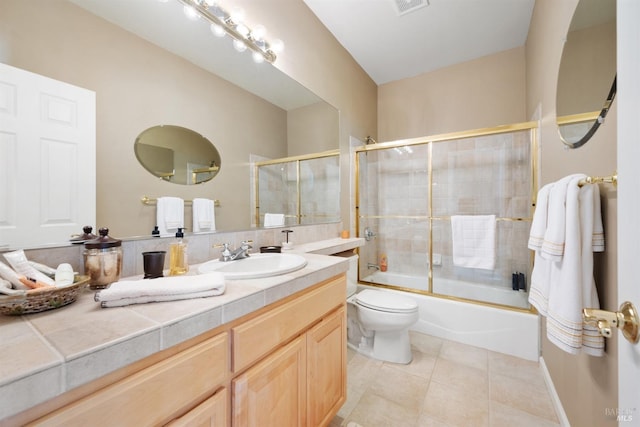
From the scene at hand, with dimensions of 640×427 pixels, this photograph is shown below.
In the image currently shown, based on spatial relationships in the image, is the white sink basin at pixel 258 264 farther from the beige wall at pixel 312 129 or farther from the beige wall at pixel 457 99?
the beige wall at pixel 457 99

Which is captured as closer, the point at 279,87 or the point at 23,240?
the point at 23,240

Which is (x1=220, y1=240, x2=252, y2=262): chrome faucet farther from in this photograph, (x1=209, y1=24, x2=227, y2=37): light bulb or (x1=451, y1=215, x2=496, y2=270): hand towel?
(x1=451, y1=215, x2=496, y2=270): hand towel

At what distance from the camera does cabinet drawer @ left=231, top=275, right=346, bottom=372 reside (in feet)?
2.49

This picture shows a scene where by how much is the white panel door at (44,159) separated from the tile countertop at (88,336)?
0.27 m

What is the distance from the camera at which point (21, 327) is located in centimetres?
54

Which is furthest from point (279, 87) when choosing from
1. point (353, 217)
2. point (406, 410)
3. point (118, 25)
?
point (406, 410)

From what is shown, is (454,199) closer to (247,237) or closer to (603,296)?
(603,296)

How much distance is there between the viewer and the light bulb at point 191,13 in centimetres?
122

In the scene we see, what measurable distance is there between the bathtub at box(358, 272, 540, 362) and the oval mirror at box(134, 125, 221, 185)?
208 cm

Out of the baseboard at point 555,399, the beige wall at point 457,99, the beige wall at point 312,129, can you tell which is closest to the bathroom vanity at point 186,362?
the beige wall at point 312,129

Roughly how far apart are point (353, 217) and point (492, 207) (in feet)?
4.39

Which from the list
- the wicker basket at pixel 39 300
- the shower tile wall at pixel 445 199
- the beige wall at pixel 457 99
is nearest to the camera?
the wicker basket at pixel 39 300

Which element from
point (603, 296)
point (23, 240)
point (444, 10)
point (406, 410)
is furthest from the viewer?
point (444, 10)

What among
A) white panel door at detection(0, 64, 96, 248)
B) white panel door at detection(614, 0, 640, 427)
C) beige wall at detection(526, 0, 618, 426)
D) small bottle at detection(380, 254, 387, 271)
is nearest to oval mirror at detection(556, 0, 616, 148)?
beige wall at detection(526, 0, 618, 426)
